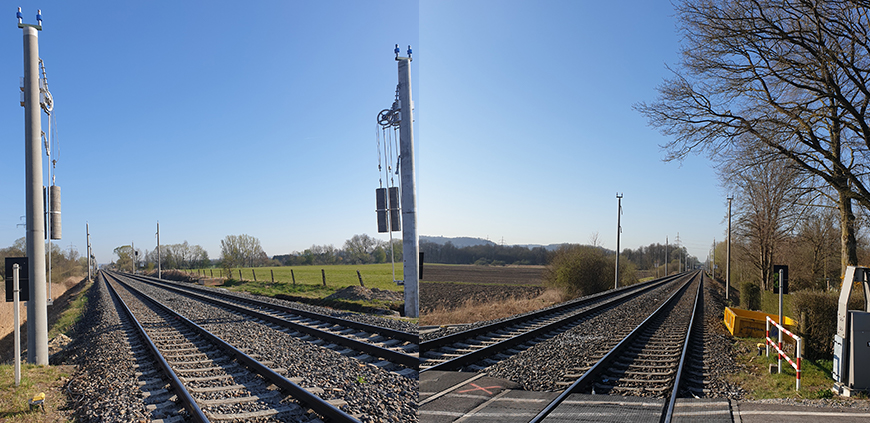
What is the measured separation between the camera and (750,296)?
1858cm

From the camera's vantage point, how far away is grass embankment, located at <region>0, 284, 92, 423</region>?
530 centimetres

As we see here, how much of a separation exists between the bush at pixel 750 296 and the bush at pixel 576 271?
7732 millimetres

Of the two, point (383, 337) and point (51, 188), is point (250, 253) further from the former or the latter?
point (383, 337)

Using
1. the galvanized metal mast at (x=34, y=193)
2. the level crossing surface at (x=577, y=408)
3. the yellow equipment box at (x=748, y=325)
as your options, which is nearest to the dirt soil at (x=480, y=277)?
the yellow equipment box at (x=748, y=325)

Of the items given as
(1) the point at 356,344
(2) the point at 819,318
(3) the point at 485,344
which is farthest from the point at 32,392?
(2) the point at 819,318

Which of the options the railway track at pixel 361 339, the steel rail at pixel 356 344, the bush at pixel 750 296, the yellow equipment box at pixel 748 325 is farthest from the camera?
the bush at pixel 750 296

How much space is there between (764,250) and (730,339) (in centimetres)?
2010

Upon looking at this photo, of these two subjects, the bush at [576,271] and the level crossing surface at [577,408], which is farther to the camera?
the bush at [576,271]

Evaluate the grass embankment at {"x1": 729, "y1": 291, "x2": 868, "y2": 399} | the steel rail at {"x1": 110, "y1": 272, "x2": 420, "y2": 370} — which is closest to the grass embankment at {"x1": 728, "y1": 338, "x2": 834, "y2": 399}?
the grass embankment at {"x1": 729, "y1": 291, "x2": 868, "y2": 399}

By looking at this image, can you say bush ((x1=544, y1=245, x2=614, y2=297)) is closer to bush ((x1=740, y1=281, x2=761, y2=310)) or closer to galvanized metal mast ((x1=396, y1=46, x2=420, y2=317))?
bush ((x1=740, y1=281, x2=761, y2=310))

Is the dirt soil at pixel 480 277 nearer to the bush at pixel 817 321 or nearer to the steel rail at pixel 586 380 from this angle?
the steel rail at pixel 586 380

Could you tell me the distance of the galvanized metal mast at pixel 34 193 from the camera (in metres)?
7.98

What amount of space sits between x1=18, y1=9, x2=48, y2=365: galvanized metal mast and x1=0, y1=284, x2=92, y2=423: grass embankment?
1.64 feet

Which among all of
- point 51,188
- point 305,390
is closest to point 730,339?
point 305,390
